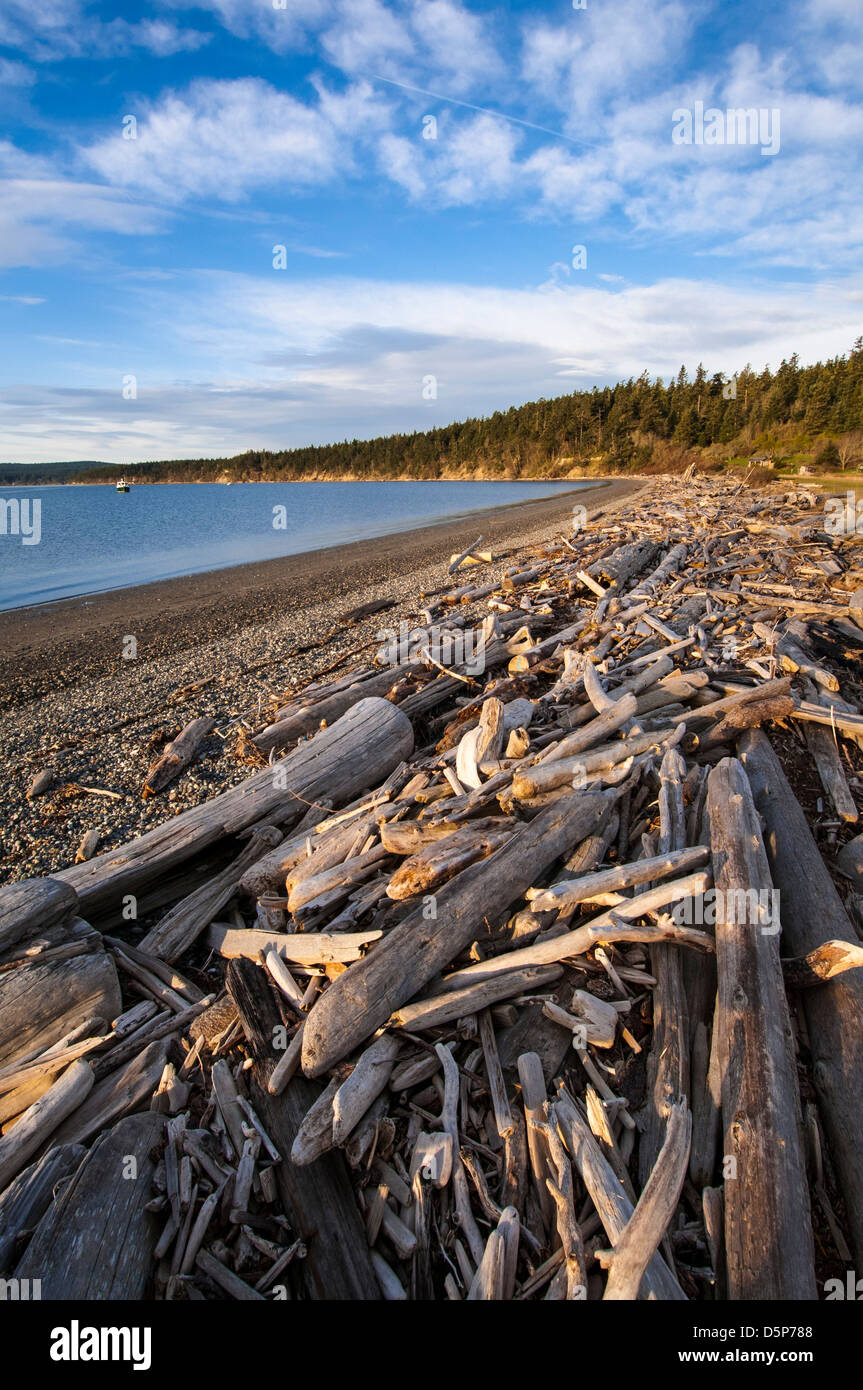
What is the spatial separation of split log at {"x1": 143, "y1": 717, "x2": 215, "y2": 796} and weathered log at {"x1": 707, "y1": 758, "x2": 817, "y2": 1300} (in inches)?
292

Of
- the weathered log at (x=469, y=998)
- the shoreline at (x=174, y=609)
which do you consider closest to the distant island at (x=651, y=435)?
the shoreline at (x=174, y=609)

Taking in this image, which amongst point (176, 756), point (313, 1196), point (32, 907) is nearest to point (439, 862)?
point (313, 1196)

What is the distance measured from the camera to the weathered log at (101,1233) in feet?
9.48

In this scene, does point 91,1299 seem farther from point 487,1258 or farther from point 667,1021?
point 667,1021

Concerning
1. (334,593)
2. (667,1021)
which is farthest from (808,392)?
(667,1021)

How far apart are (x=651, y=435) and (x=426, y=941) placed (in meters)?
126

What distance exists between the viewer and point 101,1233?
10.00 feet

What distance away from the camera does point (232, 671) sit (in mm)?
13844

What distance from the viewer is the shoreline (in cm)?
1633

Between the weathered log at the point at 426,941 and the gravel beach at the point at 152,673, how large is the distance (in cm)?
509

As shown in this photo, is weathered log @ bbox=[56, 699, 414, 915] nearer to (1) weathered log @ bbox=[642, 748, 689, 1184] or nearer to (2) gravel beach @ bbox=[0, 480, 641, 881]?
(2) gravel beach @ bbox=[0, 480, 641, 881]

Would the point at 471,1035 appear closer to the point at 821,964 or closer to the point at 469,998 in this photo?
the point at 469,998
